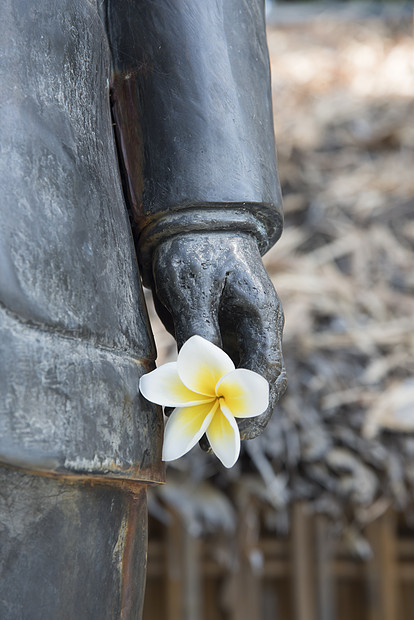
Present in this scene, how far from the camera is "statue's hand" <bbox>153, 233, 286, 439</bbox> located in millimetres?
800

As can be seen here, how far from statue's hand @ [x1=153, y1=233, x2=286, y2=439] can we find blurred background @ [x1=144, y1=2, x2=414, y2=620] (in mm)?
1285

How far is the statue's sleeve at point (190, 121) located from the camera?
0.84 m

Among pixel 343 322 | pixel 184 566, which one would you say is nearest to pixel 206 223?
pixel 343 322

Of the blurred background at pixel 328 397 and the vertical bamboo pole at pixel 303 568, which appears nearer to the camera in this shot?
the blurred background at pixel 328 397

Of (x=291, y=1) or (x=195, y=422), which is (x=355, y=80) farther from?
(x=195, y=422)

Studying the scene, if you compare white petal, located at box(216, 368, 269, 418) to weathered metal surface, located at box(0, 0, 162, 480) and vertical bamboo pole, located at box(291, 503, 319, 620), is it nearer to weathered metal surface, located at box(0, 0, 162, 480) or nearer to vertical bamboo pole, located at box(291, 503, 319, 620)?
weathered metal surface, located at box(0, 0, 162, 480)

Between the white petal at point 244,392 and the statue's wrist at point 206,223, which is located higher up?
the statue's wrist at point 206,223

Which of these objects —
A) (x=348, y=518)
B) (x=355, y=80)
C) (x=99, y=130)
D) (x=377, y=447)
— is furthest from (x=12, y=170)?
A: (x=355, y=80)

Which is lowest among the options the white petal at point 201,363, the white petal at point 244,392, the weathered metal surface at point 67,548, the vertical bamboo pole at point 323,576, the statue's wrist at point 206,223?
the weathered metal surface at point 67,548

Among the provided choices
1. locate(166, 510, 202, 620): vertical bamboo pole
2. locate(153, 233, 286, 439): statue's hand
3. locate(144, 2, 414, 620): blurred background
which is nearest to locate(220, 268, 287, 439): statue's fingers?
locate(153, 233, 286, 439): statue's hand

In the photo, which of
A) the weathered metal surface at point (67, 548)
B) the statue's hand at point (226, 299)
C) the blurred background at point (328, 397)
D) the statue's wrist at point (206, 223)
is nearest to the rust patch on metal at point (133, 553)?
the weathered metal surface at point (67, 548)

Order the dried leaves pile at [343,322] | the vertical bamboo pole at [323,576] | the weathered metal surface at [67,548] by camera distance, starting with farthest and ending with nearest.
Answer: the vertical bamboo pole at [323,576] < the dried leaves pile at [343,322] < the weathered metal surface at [67,548]

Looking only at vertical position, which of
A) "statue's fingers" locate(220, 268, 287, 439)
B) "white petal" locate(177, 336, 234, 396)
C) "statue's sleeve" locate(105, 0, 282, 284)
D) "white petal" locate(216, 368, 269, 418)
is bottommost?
"white petal" locate(216, 368, 269, 418)

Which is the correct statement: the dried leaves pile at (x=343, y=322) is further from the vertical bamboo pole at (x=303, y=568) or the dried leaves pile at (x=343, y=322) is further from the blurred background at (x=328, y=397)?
the vertical bamboo pole at (x=303, y=568)
